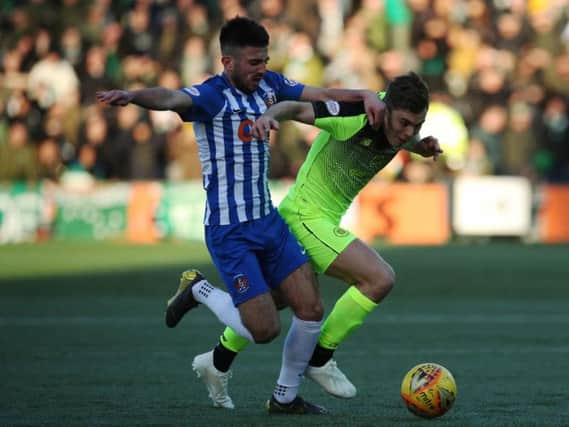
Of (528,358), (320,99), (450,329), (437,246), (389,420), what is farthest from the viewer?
(437,246)

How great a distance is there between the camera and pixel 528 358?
9695 mm

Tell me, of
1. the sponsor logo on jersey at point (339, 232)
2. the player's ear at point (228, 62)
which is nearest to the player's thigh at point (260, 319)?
the sponsor logo on jersey at point (339, 232)

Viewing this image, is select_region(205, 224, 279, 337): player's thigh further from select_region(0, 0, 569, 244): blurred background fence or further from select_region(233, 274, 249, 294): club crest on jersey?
select_region(0, 0, 569, 244): blurred background fence

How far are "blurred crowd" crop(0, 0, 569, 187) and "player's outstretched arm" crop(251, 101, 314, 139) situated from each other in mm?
13136

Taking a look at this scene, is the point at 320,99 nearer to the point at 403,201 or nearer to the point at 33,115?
the point at 403,201

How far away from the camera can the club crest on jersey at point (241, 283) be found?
24.4 feet

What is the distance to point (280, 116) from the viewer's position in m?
7.07

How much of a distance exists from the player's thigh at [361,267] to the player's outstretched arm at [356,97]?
702 millimetres

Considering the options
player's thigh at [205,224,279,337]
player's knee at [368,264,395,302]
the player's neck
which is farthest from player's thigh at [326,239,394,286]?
the player's neck

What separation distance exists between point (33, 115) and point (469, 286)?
9640 mm

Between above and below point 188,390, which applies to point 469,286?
below

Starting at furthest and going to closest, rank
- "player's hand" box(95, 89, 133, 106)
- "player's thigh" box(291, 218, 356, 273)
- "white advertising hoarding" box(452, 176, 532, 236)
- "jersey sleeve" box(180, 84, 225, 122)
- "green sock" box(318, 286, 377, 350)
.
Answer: "white advertising hoarding" box(452, 176, 532, 236), "player's thigh" box(291, 218, 356, 273), "green sock" box(318, 286, 377, 350), "jersey sleeve" box(180, 84, 225, 122), "player's hand" box(95, 89, 133, 106)

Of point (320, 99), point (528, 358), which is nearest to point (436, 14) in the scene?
point (528, 358)

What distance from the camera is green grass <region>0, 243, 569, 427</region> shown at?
7379mm
